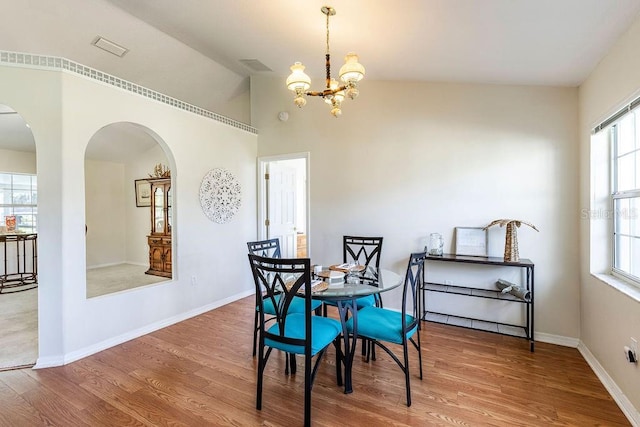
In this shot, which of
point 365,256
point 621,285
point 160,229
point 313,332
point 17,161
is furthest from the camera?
point 160,229

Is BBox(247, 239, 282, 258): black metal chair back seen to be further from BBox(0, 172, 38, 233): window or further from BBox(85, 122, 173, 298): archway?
BBox(0, 172, 38, 233): window

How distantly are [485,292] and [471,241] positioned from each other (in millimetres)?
557

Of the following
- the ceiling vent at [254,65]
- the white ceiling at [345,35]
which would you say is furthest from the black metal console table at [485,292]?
the ceiling vent at [254,65]

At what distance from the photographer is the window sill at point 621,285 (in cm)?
199

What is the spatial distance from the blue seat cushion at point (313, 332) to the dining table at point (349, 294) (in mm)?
98

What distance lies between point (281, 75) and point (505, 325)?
4.30m

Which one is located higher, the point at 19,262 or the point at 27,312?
the point at 19,262

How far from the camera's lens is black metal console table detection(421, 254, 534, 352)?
2.93 m

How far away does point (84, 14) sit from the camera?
120 inches

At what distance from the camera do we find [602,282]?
2412 millimetres

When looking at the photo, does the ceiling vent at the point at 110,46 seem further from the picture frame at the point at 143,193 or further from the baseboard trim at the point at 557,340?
the baseboard trim at the point at 557,340

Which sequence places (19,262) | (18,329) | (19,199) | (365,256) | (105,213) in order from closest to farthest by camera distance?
(18,329), (365,256), (19,262), (19,199), (105,213)

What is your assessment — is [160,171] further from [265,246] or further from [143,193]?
[265,246]

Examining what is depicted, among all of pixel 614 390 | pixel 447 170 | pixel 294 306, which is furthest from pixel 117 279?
pixel 614 390
